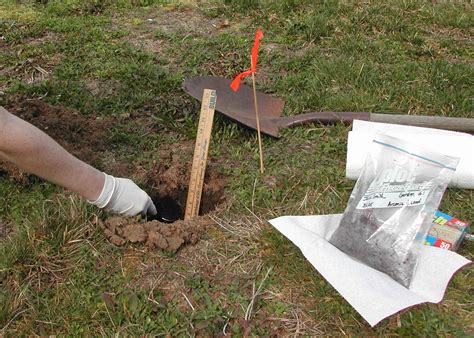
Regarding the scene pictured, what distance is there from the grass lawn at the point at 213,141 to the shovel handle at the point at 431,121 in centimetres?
22

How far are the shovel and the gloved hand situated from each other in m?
0.80

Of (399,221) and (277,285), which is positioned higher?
(399,221)

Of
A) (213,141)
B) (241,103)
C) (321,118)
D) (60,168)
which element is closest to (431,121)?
(321,118)

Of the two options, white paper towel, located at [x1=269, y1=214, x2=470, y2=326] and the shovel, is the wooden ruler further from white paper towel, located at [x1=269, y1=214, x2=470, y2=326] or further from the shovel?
white paper towel, located at [x1=269, y1=214, x2=470, y2=326]

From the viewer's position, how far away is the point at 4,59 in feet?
13.0

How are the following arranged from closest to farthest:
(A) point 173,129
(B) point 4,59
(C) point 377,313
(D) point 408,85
→ (C) point 377,313 < (A) point 173,129 < (D) point 408,85 < (B) point 4,59

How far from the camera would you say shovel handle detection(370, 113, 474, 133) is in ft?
9.95

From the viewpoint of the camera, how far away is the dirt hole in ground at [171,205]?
243 cm

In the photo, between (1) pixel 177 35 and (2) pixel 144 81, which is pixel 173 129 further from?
(1) pixel 177 35

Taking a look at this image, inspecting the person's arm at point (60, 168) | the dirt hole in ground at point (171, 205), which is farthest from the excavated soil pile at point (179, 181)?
the person's arm at point (60, 168)

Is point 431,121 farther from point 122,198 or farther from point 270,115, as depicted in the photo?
point 122,198

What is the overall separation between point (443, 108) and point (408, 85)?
0.31m

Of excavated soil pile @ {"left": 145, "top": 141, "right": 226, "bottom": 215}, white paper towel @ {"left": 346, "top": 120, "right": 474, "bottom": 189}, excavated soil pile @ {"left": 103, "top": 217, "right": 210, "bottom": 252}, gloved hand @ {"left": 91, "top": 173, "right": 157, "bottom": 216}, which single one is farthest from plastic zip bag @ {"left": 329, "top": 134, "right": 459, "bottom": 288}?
gloved hand @ {"left": 91, "top": 173, "right": 157, "bottom": 216}

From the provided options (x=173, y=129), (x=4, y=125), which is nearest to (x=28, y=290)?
(x=4, y=125)
